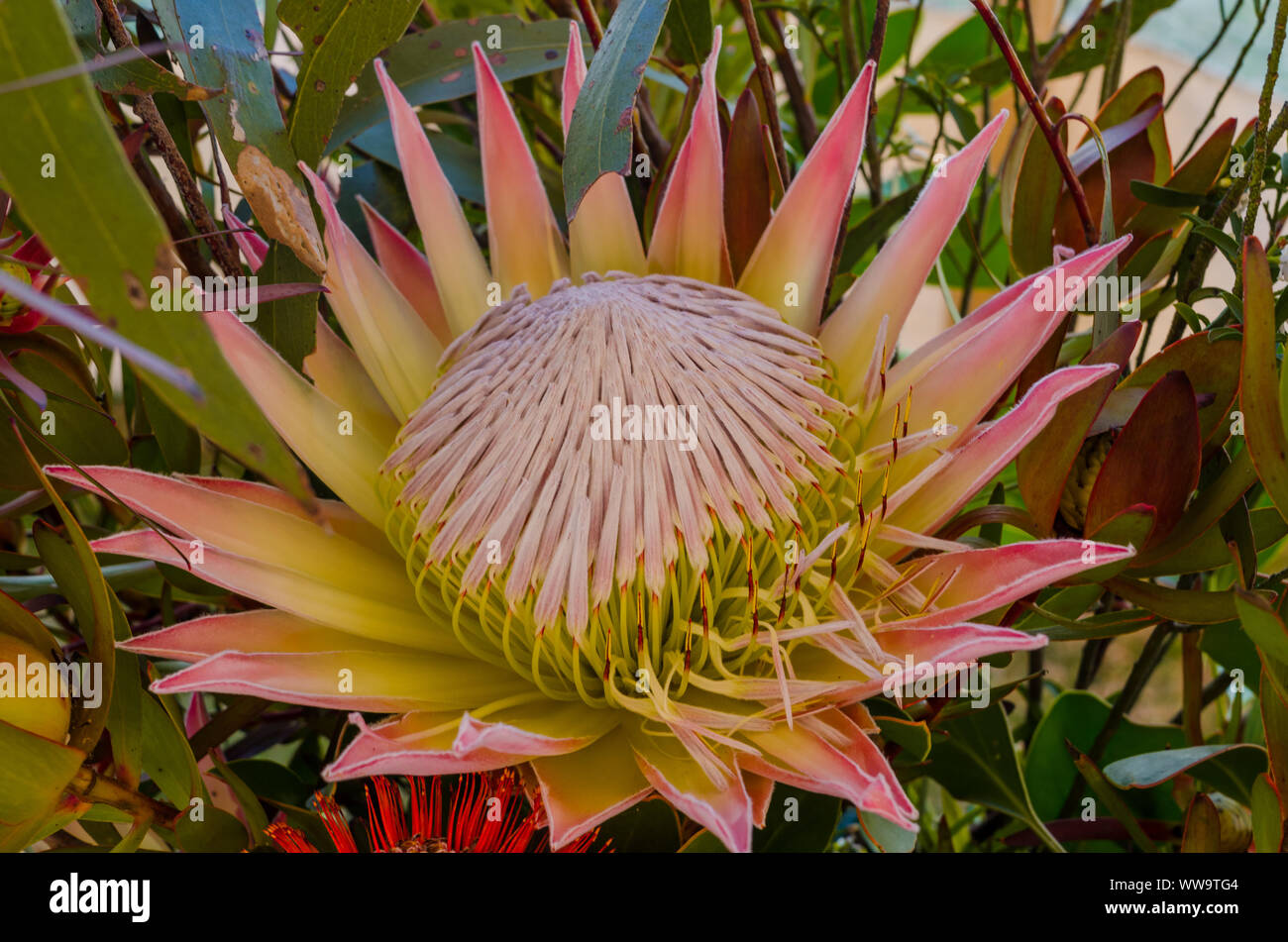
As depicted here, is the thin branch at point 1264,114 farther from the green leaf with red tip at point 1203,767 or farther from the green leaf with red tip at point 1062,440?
the green leaf with red tip at point 1203,767

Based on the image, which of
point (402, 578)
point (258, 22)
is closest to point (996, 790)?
point (402, 578)

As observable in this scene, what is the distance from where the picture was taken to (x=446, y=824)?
622 mm

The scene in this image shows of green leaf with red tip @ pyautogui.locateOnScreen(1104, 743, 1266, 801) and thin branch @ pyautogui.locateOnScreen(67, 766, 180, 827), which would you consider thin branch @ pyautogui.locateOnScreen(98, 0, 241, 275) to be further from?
green leaf with red tip @ pyautogui.locateOnScreen(1104, 743, 1266, 801)

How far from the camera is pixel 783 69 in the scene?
85 cm

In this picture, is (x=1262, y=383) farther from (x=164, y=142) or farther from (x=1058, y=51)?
(x=164, y=142)

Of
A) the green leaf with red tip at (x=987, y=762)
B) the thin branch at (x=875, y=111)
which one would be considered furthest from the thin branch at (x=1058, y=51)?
the green leaf with red tip at (x=987, y=762)

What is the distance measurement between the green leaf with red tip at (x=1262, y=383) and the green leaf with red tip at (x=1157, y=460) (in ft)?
0.09

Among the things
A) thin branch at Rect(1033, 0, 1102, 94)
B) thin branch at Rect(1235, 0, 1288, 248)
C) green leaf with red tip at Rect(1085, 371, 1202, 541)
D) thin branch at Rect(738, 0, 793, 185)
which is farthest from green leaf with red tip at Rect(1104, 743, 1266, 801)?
thin branch at Rect(1033, 0, 1102, 94)

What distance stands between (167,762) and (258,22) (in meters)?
0.44

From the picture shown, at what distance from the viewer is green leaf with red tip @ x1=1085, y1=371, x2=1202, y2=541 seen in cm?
52

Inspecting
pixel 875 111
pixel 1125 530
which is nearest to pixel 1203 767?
pixel 1125 530

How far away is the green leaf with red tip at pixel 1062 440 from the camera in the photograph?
541mm
